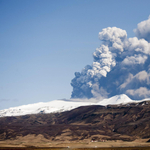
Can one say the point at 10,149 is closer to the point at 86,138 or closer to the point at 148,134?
the point at 86,138

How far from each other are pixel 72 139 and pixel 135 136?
45.0m

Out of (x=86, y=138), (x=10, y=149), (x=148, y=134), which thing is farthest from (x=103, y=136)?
(x=10, y=149)

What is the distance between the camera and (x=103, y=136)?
652 feet

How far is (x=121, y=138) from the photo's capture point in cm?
18912

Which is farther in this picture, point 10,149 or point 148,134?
point 148,134

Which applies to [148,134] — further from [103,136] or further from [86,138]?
[86,138]

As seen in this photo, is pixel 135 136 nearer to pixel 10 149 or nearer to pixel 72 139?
pixel 72 139

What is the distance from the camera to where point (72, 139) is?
197125mm

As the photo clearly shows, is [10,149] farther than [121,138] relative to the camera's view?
No

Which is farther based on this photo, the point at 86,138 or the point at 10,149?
the point at 86,138

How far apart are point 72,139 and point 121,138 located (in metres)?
34.6

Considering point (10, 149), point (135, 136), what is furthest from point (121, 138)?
point (10, 149)

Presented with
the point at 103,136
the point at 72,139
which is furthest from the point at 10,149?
the point at 103,136

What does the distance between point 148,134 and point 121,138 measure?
64.7ft
